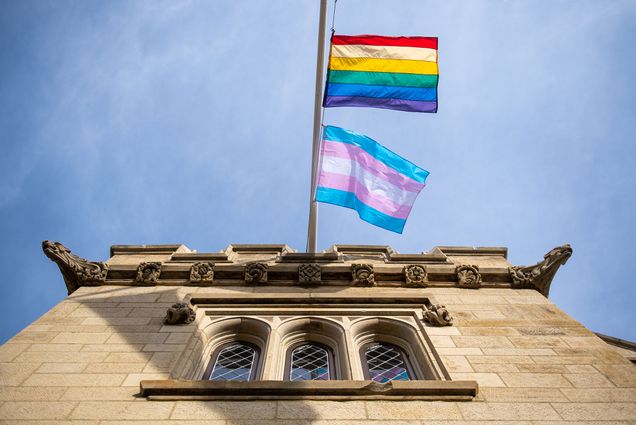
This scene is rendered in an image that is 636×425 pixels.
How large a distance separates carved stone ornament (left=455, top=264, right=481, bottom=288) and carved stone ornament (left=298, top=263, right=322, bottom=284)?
3.21 m

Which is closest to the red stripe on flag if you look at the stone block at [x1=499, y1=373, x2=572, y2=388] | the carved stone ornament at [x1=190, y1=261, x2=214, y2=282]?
the carved stone ornament at [x1=190, y1=261, x2=214, y2=282]

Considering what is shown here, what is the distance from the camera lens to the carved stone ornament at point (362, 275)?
452 inches

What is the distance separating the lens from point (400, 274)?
11758mm

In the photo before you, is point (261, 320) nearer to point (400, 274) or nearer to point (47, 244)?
point (400, 274)

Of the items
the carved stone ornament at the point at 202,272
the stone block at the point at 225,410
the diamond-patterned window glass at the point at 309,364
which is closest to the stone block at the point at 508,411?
the diamond-patterned window glass at the point at 309,364

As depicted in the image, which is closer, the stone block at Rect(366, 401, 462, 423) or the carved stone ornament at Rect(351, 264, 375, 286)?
the stone block at Rect(366, 401, 462, 423)

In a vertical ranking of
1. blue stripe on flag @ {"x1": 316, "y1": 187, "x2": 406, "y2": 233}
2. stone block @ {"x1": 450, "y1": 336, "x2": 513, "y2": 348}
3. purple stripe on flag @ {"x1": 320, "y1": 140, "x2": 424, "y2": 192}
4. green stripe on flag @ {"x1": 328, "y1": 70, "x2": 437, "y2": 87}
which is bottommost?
stone block @ {"x1": 450, "y1": 336, "x2": 513, "y2": 348}

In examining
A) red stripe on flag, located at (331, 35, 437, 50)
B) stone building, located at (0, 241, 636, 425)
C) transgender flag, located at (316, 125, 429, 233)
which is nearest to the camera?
stone building, located at (0, 241, 636, 425)

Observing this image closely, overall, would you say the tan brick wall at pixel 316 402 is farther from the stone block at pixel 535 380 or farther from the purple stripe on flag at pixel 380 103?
the purple stripe on flag at pixel 380 103

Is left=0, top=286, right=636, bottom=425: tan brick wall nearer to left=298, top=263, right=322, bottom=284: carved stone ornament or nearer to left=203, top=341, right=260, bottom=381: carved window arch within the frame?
left=203, top=341, right=260, bottom=381: carved window arch

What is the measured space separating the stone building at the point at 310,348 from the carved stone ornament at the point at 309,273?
33mm

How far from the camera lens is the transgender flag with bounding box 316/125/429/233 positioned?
12570 millimetres

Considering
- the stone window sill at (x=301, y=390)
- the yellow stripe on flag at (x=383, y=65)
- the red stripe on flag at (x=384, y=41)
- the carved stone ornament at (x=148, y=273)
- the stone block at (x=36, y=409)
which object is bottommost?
the stone block at (x=36, y=409)

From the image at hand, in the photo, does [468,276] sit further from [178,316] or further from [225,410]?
[225,410]
